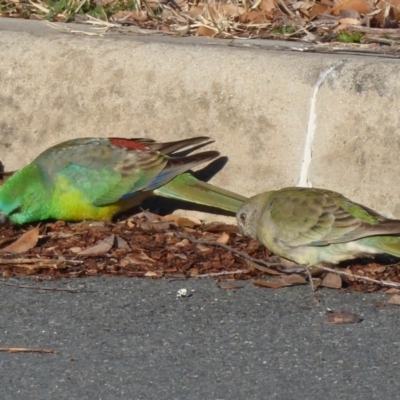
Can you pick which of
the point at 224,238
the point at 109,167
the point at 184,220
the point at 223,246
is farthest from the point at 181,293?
the point at 109,167

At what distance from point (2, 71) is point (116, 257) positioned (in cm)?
176

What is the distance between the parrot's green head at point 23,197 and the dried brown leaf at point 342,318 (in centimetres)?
231

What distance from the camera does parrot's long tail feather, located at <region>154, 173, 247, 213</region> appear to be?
661 centimetres

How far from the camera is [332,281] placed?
5.75m

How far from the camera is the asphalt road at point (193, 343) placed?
4.41 meters

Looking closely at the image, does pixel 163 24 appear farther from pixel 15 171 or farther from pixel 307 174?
pixel 307 174

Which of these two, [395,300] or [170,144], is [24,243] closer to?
[170,144]

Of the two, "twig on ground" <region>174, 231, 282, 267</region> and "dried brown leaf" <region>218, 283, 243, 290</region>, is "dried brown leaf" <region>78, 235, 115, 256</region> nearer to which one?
"twig on ground" <region>174, 231, 282, 267</region>

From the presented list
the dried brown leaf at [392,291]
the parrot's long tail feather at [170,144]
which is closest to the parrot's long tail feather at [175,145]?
the parrot's long tail feather at [170,144]

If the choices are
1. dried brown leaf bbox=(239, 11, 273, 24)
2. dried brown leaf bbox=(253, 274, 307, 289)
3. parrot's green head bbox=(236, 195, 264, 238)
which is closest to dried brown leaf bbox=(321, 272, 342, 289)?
dried brown leaf bbox=(253, 274, 307, 289)

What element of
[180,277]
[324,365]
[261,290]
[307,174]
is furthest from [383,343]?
[307,174]

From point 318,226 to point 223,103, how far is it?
42.7 inches

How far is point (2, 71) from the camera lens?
707 centimetres

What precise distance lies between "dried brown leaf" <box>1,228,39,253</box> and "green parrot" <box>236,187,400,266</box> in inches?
50.5
